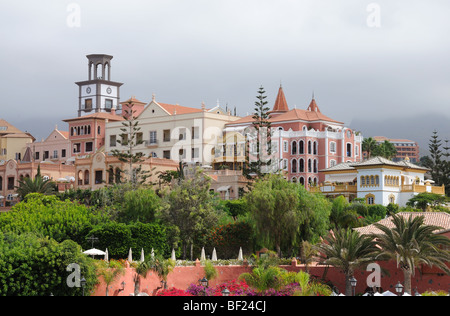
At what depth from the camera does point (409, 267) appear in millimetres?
35906

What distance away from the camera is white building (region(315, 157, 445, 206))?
212ft

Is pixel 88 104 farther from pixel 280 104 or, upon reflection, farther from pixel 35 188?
pixel 35 188

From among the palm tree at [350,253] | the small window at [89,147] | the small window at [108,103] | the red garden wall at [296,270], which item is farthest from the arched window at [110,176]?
the palm tree at [350,253]

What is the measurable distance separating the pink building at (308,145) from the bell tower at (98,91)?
31.2 meters

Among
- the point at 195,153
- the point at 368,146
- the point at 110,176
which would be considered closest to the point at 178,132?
the point at 195,153

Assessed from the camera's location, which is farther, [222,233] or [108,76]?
[108,76]

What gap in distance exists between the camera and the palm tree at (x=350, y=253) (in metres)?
37.6

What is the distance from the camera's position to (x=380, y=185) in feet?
212

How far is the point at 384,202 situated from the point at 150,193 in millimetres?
22415

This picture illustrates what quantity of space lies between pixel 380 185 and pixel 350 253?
27752 mm

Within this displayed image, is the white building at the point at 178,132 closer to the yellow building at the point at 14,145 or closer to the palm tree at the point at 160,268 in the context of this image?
the yellow building at the point at 14,145
